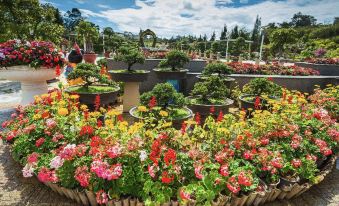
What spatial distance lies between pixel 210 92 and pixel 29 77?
334cm

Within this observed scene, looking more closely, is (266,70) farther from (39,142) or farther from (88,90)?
(39,142)

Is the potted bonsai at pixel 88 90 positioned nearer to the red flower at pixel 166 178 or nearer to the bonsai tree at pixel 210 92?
the bonsai tree at pixel 210 92

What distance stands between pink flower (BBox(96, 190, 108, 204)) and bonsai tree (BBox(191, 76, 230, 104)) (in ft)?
8.90

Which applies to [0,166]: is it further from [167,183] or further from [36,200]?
[167,183]

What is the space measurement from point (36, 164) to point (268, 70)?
27.6 feet

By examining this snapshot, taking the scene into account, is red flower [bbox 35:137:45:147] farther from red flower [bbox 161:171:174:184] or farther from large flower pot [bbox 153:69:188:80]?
large flower pot [bbox 153:69:188:80]

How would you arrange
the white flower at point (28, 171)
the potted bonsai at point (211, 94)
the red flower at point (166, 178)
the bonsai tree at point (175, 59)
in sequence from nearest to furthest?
the red flower at point (166, 178)
the white flower at point (28, 171)
the potted bonsai at point (211, 94)
the bonsai tree at point (175, 59)

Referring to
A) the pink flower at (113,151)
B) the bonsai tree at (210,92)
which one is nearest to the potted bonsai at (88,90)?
the bonsai tree at (210,92)

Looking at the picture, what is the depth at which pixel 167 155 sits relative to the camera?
82.6 inches

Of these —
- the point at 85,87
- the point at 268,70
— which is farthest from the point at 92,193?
the point at 268,70

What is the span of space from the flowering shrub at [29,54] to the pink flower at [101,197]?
2.91m

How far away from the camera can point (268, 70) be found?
8891mm

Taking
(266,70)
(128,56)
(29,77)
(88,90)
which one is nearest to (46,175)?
(88,90)

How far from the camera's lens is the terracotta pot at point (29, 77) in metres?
4.22
